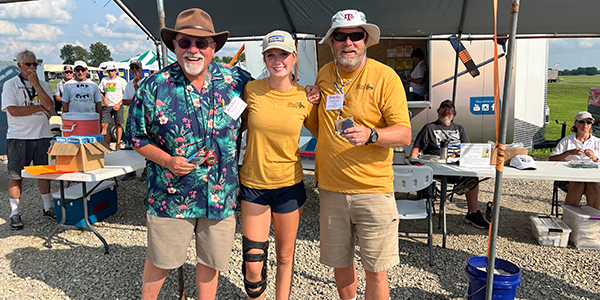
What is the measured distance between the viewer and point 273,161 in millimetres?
2041

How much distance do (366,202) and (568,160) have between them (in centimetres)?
351

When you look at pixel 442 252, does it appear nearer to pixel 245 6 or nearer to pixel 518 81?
pixel 245 6

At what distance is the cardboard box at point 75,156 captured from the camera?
127 inches

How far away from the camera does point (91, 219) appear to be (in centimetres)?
442

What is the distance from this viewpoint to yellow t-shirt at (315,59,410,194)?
79.0 inches

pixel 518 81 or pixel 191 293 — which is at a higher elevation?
pixel 518 81

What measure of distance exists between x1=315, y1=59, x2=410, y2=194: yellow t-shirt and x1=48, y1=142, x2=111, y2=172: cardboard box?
A: 2.38 m

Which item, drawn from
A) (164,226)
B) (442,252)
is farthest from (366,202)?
(442,252)

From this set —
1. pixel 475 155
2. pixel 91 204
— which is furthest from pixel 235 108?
pixel 91 204

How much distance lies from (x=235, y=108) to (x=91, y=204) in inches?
133

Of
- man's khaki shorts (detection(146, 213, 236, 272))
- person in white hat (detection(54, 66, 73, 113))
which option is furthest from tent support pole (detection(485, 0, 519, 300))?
person in white hat (detection(54, 66, 73, 113))

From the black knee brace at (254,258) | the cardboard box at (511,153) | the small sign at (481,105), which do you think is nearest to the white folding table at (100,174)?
the black knee brace at (254,258)

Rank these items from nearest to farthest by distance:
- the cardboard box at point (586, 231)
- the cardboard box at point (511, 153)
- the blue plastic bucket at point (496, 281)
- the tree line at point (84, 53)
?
the blue plastic bucket at point (496, 281)
the cardboard box at point (586, 231)
the cardboard box at point (511, 153)
the tree line at point (84, 53)

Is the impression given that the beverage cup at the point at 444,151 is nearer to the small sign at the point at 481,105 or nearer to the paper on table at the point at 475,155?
the paper on table at the point at 475,155
